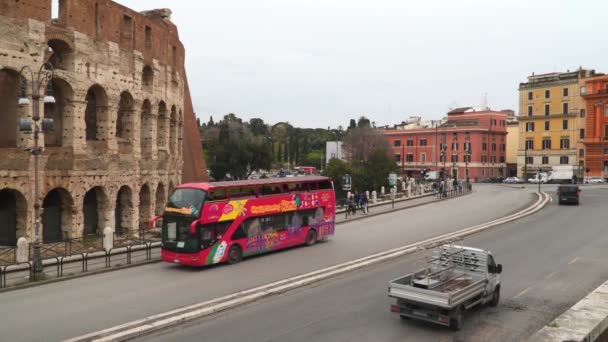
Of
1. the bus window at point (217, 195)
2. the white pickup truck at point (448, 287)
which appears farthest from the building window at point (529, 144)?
the white pickup truck at point (448, 287)

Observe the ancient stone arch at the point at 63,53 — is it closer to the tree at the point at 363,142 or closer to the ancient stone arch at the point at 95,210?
the ancient stone arch at the point at 95,210

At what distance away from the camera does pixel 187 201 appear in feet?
67.4

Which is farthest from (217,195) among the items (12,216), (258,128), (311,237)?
(258,128)

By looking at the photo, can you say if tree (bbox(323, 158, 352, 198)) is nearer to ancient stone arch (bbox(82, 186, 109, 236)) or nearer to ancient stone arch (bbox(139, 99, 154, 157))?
ancient stone arch (bbox(139, 99, 154, 157))

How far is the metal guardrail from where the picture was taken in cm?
1919

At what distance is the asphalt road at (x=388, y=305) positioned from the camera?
12469 mm

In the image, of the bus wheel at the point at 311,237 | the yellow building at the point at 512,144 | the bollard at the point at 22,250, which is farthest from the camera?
the yellow building at the point at 512,144

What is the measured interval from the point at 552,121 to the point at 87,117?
77.7 meters

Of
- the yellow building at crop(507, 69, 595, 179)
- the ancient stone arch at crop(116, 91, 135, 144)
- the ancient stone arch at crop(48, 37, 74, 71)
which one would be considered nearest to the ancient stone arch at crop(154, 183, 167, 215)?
the ancient stone arch at crop(116, 91, 135, 144)

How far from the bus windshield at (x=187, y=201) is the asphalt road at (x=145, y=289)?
94.4 inches

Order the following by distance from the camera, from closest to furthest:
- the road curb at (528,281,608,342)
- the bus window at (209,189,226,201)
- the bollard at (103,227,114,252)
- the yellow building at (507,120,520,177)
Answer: the road curb at (528,281,608,342) < the bus window at (209,189,226,201) < the bollard at (103,227,114,252) < the yellow building at (507,120,520,177)

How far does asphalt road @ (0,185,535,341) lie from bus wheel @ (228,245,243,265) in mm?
456

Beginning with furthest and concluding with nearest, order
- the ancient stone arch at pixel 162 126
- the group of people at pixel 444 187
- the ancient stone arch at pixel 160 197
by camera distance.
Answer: the group of people at pixel 444 187 < the ancient stone arch at pixel 160 197 < the ancient stone arch at pixel 162 126

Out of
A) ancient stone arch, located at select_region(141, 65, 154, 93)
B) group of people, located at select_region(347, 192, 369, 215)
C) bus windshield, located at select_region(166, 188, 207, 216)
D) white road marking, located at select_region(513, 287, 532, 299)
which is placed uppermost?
ancient stone arch, located at select_region(141, 65, 154, 93)
